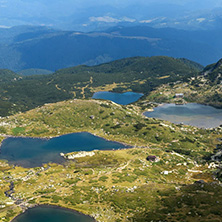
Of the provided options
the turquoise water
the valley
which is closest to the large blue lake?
the valley

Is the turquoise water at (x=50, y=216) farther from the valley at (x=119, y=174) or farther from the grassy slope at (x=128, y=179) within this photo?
the grassy slope at (x=128, y=179)

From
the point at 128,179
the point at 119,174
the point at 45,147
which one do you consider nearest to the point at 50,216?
the point at 128,179

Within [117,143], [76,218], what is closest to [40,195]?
[76,218]

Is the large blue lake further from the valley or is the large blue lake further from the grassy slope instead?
the grassy slope

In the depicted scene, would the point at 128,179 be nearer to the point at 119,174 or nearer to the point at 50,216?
the point at 119,174

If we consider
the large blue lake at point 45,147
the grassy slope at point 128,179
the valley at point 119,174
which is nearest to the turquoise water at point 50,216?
the valley at point 119,174

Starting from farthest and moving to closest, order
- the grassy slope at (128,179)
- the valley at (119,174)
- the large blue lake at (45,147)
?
the large blue lake at (45,147)
the valley at (119,174)
the grassy slope at (128,179)

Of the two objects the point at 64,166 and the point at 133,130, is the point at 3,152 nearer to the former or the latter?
the point at 64,166
